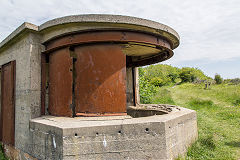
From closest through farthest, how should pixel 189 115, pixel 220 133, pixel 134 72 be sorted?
pixel 189 115, pixel 220 133, pixel 134 72

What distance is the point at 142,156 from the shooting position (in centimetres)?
297

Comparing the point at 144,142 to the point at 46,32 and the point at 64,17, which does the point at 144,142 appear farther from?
the point at 46,32

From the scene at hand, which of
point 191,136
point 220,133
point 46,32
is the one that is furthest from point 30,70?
point 220,133

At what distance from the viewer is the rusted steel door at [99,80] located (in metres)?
3.81

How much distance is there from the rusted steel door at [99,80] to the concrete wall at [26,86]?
45.0 inches

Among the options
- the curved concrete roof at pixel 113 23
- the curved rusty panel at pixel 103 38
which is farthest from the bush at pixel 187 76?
the curved rusty panel at pixel 103 38

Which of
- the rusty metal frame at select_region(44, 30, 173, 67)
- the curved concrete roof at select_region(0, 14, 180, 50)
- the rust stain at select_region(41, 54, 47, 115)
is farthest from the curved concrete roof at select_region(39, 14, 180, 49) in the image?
the rust stain at select_region(41, 54, 47, 115)

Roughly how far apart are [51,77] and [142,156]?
288 centimetres

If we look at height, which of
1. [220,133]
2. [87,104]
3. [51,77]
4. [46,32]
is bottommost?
[220,133]

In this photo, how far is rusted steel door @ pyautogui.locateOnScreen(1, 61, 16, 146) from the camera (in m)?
5.01

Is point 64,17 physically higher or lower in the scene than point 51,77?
higher

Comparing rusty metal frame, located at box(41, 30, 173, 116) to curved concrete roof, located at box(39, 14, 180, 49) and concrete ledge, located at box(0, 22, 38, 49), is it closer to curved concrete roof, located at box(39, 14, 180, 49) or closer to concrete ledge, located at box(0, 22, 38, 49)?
curved concrete roof, located at box(39, 14, 180, 49)

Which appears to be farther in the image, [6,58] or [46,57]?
[6,58]

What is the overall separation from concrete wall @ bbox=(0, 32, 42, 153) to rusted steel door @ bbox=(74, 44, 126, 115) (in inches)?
45.0
